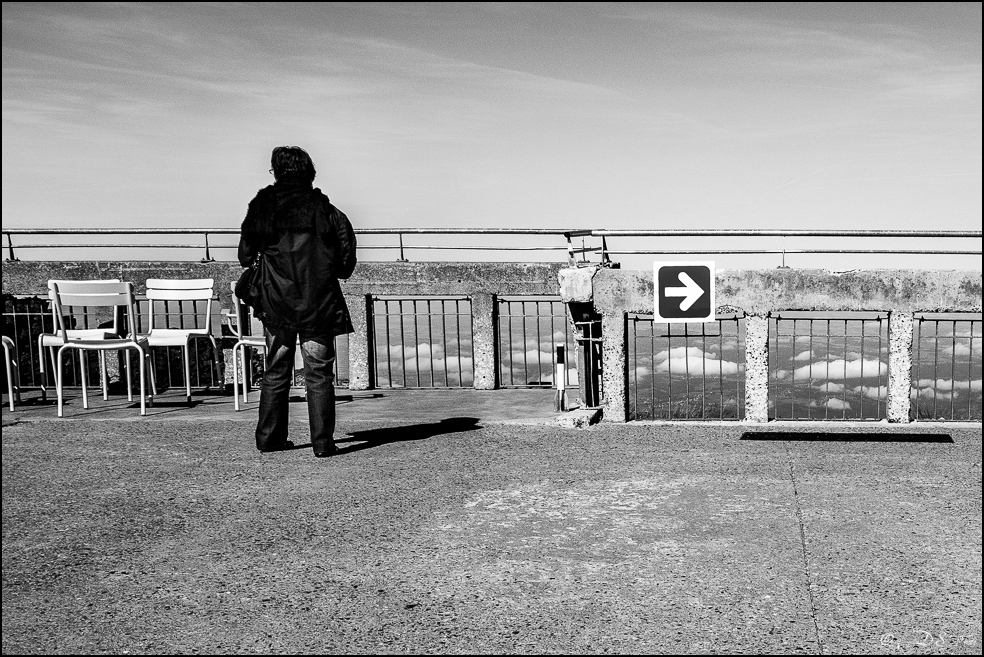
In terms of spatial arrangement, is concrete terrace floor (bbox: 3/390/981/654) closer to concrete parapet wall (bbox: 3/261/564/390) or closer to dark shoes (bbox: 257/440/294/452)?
dark shoes (bbox: 257/440/294/452)

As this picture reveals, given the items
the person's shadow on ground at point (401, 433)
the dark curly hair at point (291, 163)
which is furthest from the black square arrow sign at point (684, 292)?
the dark curly hair at point (291, 163)

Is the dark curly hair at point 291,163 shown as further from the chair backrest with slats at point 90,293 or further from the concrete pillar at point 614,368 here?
the concrete pillar at point 614,368

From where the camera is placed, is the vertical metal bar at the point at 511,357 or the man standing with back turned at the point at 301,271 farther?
the vertical metal bar at the point at 511,357

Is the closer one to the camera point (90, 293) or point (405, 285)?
point (90, 293)

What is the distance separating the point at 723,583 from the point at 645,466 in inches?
97.8

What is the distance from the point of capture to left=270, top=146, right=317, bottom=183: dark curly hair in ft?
23.4

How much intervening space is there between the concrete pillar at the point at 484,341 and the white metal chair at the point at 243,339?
2.50 metres

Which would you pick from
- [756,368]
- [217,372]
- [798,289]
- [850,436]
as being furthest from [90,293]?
[850,436]

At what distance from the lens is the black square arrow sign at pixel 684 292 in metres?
8.61

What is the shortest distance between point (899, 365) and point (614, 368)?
259 centimetres

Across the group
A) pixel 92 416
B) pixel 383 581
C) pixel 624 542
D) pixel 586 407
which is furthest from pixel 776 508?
pixel 92 416

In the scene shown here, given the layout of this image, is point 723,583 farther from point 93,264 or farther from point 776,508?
point 93,264

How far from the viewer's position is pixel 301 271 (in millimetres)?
7184

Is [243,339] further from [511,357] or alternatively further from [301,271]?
[511,357]
